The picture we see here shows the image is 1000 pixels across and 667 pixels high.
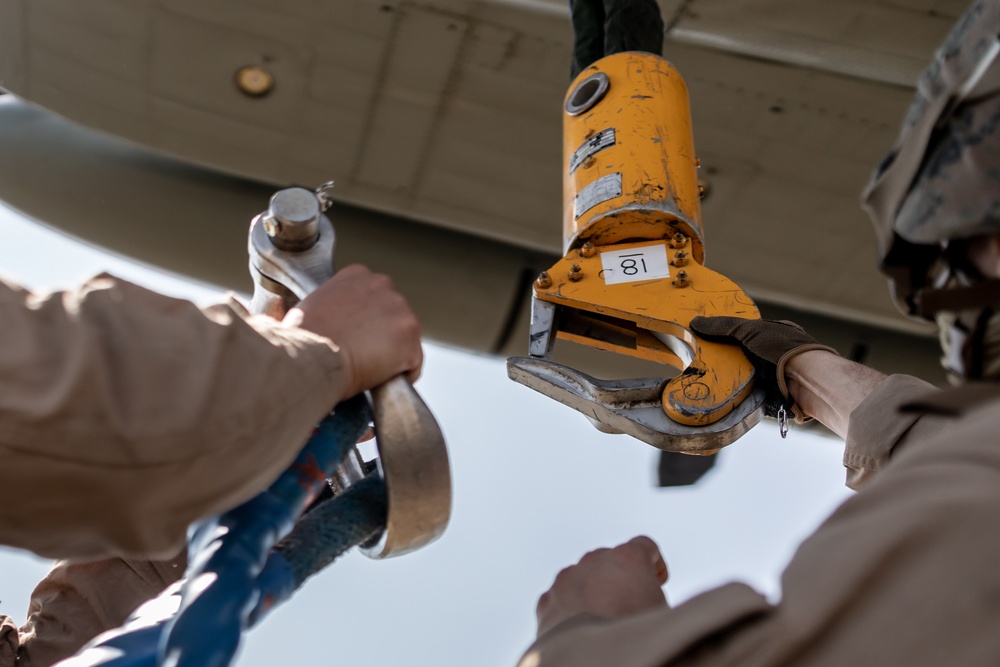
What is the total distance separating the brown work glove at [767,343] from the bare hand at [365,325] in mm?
950

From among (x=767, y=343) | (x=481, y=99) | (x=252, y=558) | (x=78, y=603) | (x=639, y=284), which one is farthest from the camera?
(x=481, y=99)

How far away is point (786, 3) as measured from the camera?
3.89 metres

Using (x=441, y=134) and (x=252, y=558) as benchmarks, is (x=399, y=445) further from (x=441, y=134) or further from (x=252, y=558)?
(x=441, y=134)

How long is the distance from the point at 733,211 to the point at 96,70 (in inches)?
101

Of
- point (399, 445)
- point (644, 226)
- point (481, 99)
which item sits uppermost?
point (481, 99)

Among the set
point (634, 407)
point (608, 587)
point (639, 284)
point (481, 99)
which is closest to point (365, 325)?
point (608, 587)

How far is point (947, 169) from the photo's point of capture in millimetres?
1322

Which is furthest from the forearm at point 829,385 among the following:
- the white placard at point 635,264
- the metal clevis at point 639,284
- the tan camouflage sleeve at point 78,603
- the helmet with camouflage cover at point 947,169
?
the tan camouflage sleeve at point 78,603

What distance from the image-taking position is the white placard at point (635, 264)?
2.46m

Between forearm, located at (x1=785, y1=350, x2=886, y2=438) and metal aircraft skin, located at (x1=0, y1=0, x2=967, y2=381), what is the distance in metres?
1.89

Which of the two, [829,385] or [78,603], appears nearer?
[78,603]

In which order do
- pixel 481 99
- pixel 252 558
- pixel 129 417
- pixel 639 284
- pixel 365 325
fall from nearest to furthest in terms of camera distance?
pixel 129 417, pixel 252 558, pixel 365 325, pixel 639 284, pixel 481 99

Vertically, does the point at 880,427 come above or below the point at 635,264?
below

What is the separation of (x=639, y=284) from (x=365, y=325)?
1.07 metres
